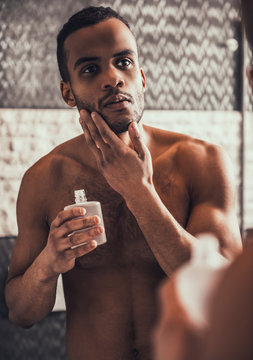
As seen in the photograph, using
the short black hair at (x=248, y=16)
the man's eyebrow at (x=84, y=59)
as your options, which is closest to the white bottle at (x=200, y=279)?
the short black hair at (x=248, y=16)

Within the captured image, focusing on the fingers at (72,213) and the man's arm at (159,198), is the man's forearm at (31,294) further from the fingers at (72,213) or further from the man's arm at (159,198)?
the man's arm at (159,198)

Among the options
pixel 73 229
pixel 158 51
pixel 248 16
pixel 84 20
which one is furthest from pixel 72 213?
pixel 158 51

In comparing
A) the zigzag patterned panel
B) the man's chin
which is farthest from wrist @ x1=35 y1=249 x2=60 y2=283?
the zigzag patterned panel

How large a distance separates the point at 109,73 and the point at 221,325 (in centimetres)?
103

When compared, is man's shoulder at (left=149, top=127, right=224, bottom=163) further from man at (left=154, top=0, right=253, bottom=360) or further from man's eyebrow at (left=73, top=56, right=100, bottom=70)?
man at (left=154, top=0, right=253, bottom=360)

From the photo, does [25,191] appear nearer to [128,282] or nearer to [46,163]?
[46,163]

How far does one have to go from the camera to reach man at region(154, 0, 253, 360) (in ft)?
1.13

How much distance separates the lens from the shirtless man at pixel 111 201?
1249mm

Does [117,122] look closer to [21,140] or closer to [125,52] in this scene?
[125,52]

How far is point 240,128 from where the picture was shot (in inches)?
79.1

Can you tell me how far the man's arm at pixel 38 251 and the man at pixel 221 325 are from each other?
705 mm

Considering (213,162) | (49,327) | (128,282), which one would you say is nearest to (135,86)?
(213,162)

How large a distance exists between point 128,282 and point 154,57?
0.95 m

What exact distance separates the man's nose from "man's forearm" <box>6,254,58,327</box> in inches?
19.4
